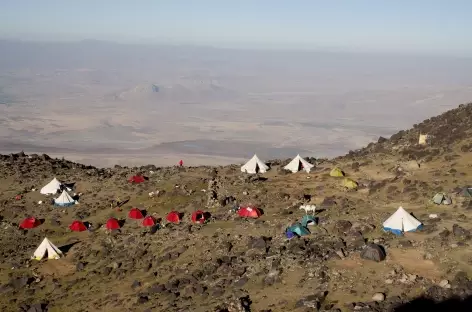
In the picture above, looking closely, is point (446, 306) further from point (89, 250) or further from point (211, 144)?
point (211, 144)

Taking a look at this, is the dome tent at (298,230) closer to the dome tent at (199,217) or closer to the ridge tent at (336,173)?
the dome tent at (199,217)

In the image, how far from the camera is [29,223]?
1411 inches

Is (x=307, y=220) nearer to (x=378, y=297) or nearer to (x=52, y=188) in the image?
(x=378, y=297)

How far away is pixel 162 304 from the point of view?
74.7 ft

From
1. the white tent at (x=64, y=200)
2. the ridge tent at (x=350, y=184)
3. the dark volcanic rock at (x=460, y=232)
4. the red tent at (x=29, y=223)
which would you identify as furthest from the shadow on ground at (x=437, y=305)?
the white tent at (x=64, y=200)

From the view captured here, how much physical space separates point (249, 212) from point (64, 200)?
15906mm

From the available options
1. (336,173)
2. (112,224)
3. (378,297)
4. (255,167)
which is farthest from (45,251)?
→ (336,173)

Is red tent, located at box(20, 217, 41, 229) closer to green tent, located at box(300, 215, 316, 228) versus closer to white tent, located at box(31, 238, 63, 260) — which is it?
white tent, located at box(31, 238, 63, 260)

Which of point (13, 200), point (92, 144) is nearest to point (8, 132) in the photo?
point (92, 144)

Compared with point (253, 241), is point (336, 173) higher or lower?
higher

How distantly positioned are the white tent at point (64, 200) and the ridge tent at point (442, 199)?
86.7ft

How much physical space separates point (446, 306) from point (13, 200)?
3364 centimetres

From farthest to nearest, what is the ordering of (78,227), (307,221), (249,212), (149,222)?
(78,227) < (149,222) < (249,212) < (307,221)

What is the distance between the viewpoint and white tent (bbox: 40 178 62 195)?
41388 millimetres
